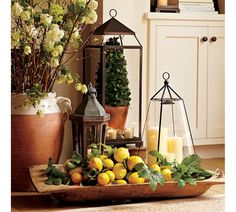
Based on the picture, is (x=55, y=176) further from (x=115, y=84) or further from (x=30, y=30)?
(x=115, y=84)

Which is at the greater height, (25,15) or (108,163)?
(25,15)

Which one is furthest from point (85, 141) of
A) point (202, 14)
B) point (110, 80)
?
point (202, 14)

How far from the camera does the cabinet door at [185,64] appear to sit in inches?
146

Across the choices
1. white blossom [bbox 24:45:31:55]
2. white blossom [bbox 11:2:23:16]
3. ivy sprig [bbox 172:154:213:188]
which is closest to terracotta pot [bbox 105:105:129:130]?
ivy sprig [bbox 172:154:213:188]

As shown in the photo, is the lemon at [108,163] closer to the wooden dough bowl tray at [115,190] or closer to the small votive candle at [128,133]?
the wooden dough bowl tray at [115,190]

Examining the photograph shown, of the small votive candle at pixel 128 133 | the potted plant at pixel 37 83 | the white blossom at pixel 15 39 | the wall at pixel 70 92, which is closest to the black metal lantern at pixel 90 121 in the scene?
the potted plant at pixel 37 83

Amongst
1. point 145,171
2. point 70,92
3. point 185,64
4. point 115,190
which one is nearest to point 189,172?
point 145,171

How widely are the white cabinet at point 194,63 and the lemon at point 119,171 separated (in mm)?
1295

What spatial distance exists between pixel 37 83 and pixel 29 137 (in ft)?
0.89

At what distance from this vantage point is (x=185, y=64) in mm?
3830

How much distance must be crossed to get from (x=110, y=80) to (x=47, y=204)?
0.91 meters

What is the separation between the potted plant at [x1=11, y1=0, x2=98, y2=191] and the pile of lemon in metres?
0.30
